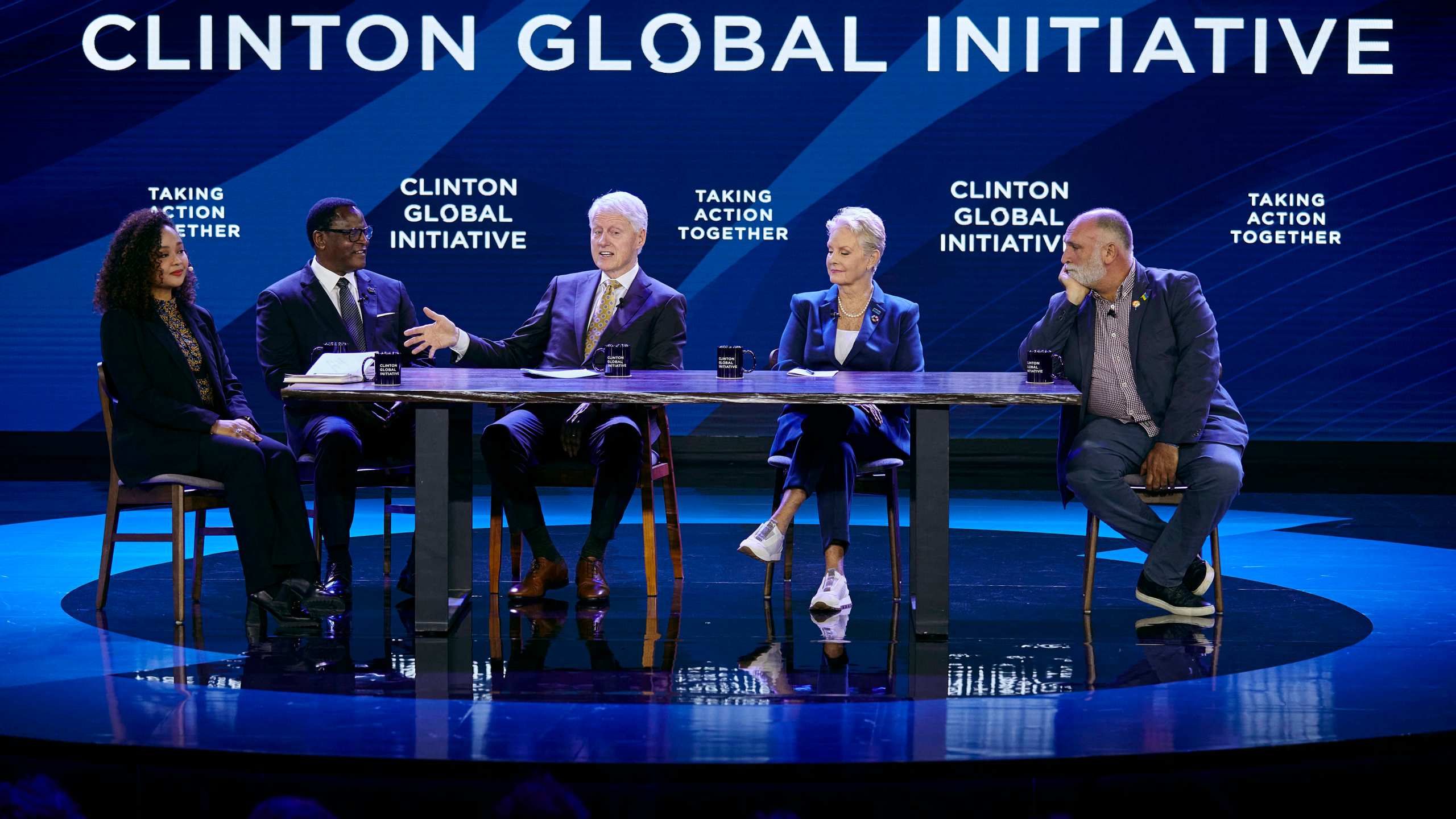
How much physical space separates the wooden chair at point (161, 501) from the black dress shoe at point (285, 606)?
22cm


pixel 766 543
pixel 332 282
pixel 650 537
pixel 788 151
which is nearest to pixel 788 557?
pixel 766 543

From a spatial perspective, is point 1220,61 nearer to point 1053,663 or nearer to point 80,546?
point 1053,663

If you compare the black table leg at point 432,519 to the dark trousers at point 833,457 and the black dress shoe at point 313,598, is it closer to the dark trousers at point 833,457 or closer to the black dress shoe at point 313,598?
the black dress shoe at point 313,598

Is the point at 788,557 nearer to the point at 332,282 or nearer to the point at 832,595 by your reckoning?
the point at 832,595

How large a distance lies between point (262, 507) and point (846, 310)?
190 cm

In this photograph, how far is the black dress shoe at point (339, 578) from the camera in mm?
4238

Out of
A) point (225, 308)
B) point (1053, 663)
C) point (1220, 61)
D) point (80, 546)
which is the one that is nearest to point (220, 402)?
point (80, 546)

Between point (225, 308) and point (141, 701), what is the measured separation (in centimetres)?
457

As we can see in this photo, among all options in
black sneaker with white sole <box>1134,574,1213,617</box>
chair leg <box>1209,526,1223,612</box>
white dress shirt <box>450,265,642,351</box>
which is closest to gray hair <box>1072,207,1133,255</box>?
chair leg <box>1209,526,1223,612</box>

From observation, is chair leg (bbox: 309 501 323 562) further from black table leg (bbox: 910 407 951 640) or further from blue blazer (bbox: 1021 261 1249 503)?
blue blazer (bbox: 1021 261 1249 503)

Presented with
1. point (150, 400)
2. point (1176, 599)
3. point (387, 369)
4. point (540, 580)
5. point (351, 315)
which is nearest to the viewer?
point (387, 369)

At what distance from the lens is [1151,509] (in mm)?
4203

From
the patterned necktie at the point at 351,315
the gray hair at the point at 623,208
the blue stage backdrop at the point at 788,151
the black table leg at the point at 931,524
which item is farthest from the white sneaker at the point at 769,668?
the blue stage backdrop at the point at 788,151

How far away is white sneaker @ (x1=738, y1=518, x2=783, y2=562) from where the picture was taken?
4234 millimetres
